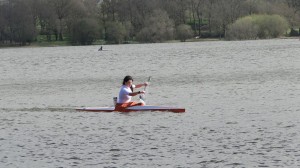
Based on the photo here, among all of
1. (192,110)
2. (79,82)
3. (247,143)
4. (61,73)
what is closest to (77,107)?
(192,110)

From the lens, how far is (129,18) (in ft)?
447

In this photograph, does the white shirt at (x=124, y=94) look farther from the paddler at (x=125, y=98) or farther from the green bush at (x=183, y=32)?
the green bush at (x=183, y=32)

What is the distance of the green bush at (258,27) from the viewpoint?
112m

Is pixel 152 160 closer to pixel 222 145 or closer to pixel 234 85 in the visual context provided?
pixel 222 145

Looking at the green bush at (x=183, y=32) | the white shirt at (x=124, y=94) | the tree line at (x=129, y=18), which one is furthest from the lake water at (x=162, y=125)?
the tree line at (x=129, y=18)

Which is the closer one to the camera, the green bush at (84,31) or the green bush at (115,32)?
the green bush at (84,31)

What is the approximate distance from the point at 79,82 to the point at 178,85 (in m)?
8.64

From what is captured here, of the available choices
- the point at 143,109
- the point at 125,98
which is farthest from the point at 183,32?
the point at 143,109

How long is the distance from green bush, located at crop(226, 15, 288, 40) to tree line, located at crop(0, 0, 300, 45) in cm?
98

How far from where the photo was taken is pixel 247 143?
21.1 meters

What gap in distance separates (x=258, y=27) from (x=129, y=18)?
110 ft

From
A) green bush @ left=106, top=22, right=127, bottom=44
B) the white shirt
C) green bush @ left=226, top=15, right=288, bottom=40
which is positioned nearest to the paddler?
the white shirt

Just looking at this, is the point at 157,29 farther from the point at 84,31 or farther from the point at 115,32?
the point at 84,31

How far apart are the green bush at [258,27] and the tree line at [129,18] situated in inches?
38.6
